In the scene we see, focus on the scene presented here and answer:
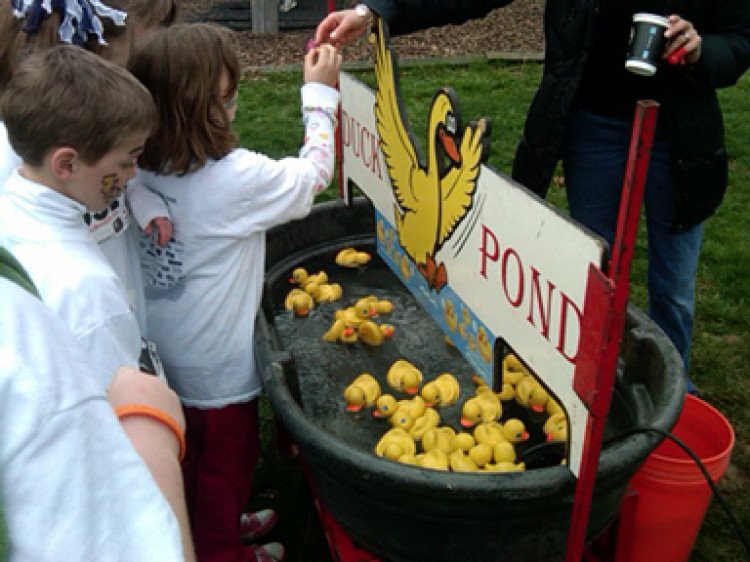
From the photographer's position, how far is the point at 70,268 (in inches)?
65.2

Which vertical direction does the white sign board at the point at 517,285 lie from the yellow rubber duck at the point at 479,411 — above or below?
above

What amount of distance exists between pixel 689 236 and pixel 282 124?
454cm

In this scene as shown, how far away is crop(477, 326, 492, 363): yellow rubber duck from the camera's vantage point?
74.7 inches

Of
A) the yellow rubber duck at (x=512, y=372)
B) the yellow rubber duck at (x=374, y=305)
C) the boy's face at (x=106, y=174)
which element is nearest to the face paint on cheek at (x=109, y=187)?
the boy's face at (x=106, y=174)

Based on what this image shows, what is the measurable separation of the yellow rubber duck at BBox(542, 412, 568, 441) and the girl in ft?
2.88

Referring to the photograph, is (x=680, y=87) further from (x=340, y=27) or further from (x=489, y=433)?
(x=489, y=433)

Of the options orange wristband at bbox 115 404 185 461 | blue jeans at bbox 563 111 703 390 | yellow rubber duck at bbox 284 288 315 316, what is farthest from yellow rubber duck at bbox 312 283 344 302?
orange wristband at bbox 115 404 185 461

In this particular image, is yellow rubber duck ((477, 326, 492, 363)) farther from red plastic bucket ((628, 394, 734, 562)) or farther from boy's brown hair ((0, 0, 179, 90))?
boy's brown hair ((0, 0, 179, 90))

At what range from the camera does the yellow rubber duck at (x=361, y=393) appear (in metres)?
2.32

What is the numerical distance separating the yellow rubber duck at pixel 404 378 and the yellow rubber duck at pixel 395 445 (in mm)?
238

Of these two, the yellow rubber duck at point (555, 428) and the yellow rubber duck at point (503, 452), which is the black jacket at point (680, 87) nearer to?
the yellow rubber duck at point (555, 428)

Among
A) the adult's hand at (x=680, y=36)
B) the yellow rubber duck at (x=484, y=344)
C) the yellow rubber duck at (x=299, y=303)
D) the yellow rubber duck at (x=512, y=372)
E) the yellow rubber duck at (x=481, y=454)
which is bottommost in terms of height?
the yellow rubber duck at (x=299, y=303)

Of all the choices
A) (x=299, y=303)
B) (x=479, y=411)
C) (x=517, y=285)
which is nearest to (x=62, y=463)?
(x=517, y=285)

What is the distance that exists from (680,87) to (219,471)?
1816 mm
